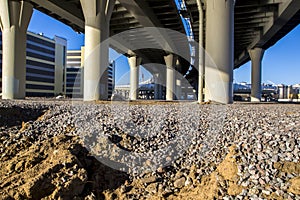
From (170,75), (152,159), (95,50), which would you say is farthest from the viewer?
(170,75)

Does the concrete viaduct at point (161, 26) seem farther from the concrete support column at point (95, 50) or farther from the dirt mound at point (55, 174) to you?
the dirt mound at point (55, 174)

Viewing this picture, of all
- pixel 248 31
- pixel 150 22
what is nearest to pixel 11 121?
pixel 150 22

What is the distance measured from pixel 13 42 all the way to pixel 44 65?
56408 millimetres

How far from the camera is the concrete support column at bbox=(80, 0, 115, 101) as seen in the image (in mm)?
16719

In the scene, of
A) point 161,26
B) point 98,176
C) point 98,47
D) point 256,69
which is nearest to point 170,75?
point 256,69

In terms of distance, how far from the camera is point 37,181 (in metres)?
4.66

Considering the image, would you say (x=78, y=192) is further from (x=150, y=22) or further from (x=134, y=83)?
(x=134, y=83)

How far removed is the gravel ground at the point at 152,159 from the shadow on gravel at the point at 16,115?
0.95m

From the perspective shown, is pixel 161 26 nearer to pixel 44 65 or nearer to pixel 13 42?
pixel 13 42

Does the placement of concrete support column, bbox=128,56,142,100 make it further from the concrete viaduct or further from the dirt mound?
the dirt mound

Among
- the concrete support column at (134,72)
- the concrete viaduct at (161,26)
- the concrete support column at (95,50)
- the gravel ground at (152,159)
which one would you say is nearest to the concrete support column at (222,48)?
the concrete viaduct at (161,26)

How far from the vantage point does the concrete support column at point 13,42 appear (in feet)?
66.0

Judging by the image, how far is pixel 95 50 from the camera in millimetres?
16672

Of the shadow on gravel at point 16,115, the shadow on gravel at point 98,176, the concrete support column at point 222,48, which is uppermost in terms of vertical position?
the concrete support column at point 222,48
